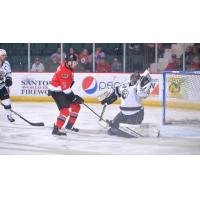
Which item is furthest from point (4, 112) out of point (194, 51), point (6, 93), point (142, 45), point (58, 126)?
point (194, 51)

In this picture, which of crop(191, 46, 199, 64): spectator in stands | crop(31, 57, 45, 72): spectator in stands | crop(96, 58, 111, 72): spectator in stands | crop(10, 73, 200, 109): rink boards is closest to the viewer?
crop(191, 46, 199, 64): spectator in stands

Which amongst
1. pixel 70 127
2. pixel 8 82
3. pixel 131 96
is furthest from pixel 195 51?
pixel 8 82

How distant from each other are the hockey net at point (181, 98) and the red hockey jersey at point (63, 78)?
96 centimetres

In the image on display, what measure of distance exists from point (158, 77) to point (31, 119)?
1.40 meters

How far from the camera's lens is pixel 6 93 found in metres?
5.89

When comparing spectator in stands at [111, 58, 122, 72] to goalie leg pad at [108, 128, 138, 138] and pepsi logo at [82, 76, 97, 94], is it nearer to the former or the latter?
pepsi logo at [82, 76, 97, 94]

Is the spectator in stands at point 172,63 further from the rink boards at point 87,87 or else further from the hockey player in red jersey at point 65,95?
the hockey player in red jersey at point 65,95

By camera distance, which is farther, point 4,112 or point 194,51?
point 4,112

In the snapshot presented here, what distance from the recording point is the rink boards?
5637 millimetres

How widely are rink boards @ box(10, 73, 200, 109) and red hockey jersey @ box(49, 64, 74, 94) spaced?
0.05 meters

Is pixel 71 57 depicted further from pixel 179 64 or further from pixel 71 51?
pixel 179 64

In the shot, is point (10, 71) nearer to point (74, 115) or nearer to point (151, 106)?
point (74, 115)

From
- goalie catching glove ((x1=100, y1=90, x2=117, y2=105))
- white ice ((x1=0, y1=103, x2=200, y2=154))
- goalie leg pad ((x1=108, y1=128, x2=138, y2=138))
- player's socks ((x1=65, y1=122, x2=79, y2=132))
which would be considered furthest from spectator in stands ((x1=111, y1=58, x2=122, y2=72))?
player's socks ((x1=65, y1=122, x2=79, y2=132))

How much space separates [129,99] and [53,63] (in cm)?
87
